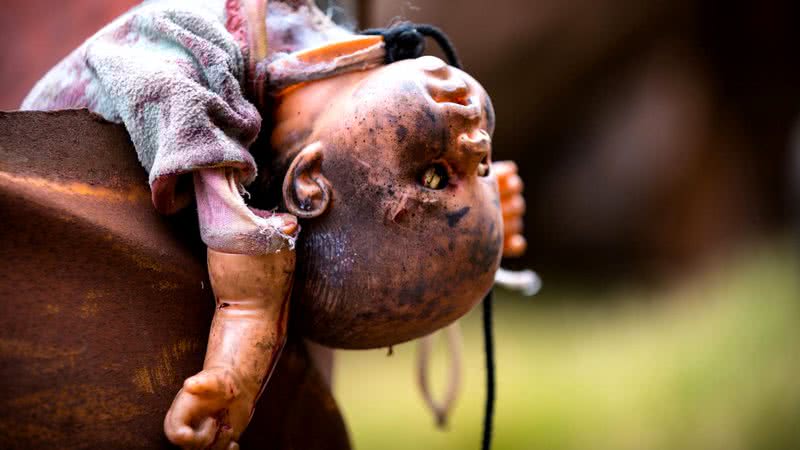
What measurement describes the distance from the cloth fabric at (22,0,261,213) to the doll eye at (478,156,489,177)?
0.17 m

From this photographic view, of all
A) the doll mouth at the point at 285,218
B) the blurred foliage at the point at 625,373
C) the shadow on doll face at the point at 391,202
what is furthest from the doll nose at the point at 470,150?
the blurred foliage at the point at 625,373

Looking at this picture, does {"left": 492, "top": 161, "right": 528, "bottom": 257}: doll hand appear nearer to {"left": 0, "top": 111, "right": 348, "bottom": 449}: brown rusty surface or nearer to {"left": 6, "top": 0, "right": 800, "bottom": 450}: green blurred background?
{"left": 0, "top": 111, "right": 348, "bottom": 449}: brown rusty surface

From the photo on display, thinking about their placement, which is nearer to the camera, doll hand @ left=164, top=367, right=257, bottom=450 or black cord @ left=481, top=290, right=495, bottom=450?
doll hand @ left=164, top=367, right=257, bottom=450

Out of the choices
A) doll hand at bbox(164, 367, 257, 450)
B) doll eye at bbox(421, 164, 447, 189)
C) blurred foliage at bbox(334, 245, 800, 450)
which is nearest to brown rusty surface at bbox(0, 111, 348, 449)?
doll hand at bbox(164, 367, 257, 450)

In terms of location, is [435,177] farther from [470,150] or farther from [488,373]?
[488,373]

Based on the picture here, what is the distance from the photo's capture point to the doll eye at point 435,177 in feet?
1.82

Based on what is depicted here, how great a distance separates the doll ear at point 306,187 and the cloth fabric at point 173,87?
3 cm

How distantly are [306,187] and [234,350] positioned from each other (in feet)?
0.40

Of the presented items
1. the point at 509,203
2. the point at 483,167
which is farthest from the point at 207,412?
the point at 509,203

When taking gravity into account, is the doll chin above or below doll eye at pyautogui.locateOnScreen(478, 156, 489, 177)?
below

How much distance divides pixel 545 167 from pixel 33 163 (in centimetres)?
144

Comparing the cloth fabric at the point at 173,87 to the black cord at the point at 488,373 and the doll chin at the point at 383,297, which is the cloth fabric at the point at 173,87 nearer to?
the doll chin at the point at 383,297

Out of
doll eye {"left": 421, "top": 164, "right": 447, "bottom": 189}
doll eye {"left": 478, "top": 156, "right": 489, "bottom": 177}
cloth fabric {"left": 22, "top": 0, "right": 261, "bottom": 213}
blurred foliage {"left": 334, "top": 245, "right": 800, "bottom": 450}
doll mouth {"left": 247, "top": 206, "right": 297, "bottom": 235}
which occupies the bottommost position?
blurred foliage {"left": 334, "top": 245, "right": 800, "bottom": 450}

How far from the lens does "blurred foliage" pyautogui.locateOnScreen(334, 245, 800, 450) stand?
54.9 inches
